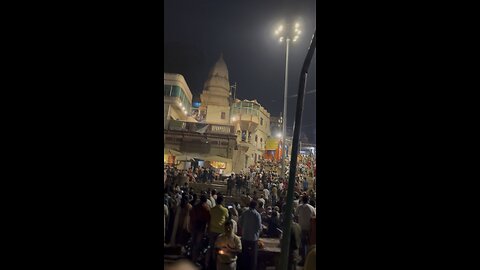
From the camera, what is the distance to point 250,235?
9.30 feet

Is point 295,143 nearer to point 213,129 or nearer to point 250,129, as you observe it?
point 250,129

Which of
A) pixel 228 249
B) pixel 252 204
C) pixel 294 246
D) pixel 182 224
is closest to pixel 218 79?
pixel 252 204

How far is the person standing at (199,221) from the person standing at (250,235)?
0.40 m

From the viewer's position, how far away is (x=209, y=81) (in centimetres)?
312

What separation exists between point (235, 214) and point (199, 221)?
1.25 feet

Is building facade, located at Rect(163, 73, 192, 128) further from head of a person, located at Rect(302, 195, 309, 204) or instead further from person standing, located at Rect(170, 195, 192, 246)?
head of a person, located at Rect(302, 195, 309, 204)

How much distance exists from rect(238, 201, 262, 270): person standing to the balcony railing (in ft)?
2.94

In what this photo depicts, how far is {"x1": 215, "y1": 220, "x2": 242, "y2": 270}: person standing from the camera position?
2682 mm

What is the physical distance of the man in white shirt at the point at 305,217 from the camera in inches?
116

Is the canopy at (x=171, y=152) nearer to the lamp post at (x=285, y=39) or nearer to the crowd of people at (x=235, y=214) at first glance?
the crowd of people at (x=235, y=214)
